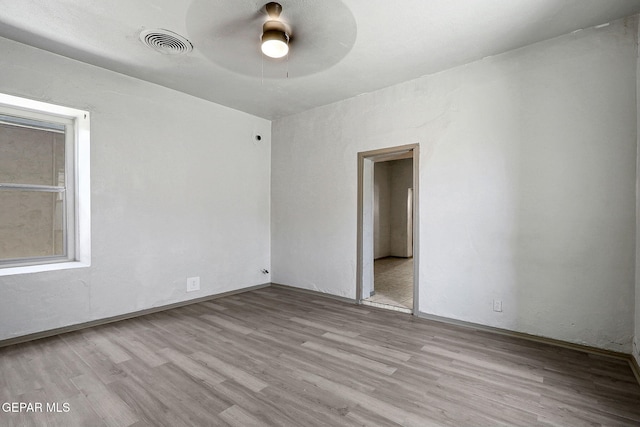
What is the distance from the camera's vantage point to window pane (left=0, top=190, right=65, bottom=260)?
3.07m

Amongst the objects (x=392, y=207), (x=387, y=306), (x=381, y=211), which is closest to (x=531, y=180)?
(x=387, y=306)

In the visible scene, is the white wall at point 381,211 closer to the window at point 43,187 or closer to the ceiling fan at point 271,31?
the ceiling fan at point 271,31

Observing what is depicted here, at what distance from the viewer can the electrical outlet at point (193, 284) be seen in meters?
4.12

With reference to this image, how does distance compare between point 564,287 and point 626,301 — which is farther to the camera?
point 564,287

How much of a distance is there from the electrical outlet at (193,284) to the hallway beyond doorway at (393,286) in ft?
7.70

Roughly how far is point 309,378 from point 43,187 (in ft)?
11.2

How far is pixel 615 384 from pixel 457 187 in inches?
78.8

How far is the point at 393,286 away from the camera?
201 inches

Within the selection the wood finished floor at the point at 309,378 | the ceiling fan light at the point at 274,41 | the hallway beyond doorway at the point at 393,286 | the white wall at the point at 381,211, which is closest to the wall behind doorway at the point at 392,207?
the white wall at the point at 381,211

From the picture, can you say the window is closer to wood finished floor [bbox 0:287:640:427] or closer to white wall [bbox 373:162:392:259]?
wood finished floor [bbox 0:287:640:427]

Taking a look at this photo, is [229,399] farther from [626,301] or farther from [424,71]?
[424,71]

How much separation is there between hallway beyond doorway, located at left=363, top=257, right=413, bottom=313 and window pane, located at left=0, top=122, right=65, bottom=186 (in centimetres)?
407

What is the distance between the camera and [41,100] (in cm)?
299

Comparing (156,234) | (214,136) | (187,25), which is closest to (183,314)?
(156,234)
